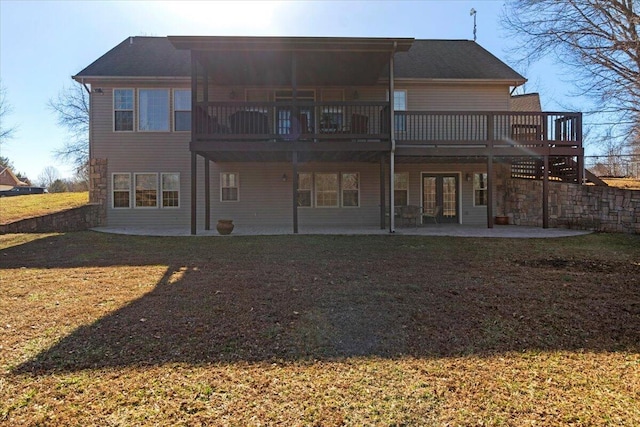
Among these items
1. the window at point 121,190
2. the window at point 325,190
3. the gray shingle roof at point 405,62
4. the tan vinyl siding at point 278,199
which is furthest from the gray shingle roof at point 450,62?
the window at point 121,190

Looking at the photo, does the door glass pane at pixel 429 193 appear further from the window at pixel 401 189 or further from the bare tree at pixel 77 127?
the bare tree at pixel 77 127

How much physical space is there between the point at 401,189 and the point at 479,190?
9.20ft

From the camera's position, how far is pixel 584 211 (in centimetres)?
1120

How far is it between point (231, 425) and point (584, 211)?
12316 mm

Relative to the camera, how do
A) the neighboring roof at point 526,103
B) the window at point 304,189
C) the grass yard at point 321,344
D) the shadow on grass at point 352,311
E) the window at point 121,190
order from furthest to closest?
the neighboring roof at point 526,103 < the window at point 304,189 < the window at point 121,190 < the shadow on grass at point 352,311 < the grass yard at point 321,344

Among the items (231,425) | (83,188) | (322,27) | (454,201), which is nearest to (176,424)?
(231,425)

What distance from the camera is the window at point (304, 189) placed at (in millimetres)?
13148

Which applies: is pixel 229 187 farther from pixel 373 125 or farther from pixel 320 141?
pixel 373 125

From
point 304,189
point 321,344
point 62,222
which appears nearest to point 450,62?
point 304,189

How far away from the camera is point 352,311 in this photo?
4.08 m

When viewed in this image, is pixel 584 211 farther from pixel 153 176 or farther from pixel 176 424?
pixel 153 176

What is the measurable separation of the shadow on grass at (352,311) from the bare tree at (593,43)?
9.36 metres

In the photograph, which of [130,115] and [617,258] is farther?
[130,115]

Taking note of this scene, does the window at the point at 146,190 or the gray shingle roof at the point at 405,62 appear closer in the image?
the gray shingle roof at the point at 405,62
